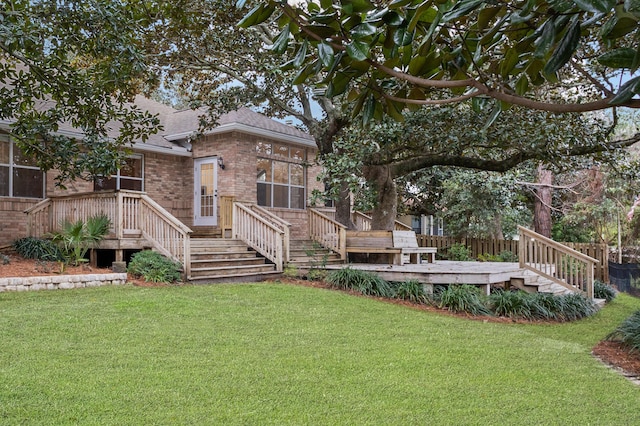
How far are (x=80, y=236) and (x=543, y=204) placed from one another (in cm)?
1546

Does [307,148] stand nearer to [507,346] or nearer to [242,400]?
[507,346]

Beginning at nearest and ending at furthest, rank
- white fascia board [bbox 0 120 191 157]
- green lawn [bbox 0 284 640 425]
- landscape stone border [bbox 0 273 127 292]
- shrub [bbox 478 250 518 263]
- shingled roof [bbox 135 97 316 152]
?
1. green lawn [bbox 0 284 640 425]
2. landscape stone border [bbox 0 273 127 292]
3. white fascia board [bbox 0 120 191 157]
4. shingled roof [bbox 135 97 316 152]
5. shrub [bbox 478 250 518 263]

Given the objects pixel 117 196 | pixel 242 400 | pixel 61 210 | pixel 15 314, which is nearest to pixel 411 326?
pixel 242 400

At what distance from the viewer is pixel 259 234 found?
12141 mm

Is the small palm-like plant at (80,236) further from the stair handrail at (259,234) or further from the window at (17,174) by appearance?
the stair handrail at (259,234)

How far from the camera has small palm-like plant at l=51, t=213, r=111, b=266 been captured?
1031 cm

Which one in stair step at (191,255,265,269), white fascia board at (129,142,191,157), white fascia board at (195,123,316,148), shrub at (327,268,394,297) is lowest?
shrub at (327,268,394,297)

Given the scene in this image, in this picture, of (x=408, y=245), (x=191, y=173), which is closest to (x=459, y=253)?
(x=408, y=245)

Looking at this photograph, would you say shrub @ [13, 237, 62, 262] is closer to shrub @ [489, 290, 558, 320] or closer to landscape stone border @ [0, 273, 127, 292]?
landscape stone border @ [0, 273, 127, 292]

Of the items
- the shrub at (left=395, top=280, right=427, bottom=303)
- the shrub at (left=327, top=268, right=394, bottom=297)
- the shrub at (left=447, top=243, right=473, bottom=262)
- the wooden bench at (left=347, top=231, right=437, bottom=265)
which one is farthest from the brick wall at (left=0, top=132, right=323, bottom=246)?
the shrub at (left=395, top=280, right=427, bottom=303)

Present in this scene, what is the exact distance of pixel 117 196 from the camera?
1066cm

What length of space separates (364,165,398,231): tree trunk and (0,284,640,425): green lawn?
200 inches

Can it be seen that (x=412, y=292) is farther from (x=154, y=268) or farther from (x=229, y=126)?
(x=229, y=126)

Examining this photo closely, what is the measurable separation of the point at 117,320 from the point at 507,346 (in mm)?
5094
